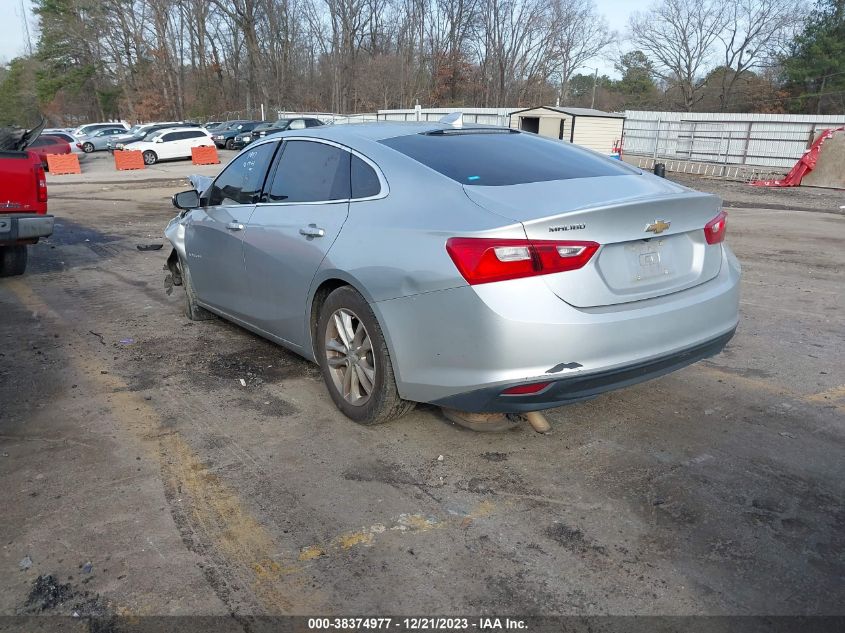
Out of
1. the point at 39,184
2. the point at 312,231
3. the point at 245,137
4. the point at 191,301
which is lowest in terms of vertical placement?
the point at 245,137

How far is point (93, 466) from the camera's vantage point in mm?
3480

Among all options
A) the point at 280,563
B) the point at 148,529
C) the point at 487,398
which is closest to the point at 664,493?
the point at 487,398

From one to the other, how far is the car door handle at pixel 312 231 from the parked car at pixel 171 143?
1177 inches

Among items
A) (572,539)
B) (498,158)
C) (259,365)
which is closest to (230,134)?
(259,365)

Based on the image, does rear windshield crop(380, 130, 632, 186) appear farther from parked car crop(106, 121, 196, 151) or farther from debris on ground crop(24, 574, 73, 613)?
parked car crop(106, 121, 196, 151)

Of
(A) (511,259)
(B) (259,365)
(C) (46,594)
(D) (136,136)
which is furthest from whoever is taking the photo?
(D) (136,136)

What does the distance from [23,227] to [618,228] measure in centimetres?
643

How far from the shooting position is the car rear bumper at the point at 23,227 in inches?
276

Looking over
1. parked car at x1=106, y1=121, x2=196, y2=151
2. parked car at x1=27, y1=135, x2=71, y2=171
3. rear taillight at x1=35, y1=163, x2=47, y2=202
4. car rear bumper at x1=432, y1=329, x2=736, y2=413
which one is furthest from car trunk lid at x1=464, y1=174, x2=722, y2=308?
parked car at x1=106, y1=121, x2=196, y2=151

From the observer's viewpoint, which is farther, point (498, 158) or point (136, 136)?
point (136, 136)

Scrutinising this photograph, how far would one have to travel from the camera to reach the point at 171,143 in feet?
103

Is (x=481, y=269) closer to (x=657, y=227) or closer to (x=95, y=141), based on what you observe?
(x=657, y=227)

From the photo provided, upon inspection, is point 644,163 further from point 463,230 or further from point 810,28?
point 810,28

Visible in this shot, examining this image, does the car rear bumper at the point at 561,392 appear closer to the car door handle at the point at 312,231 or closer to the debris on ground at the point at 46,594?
the car door handle at the point at 312,231
